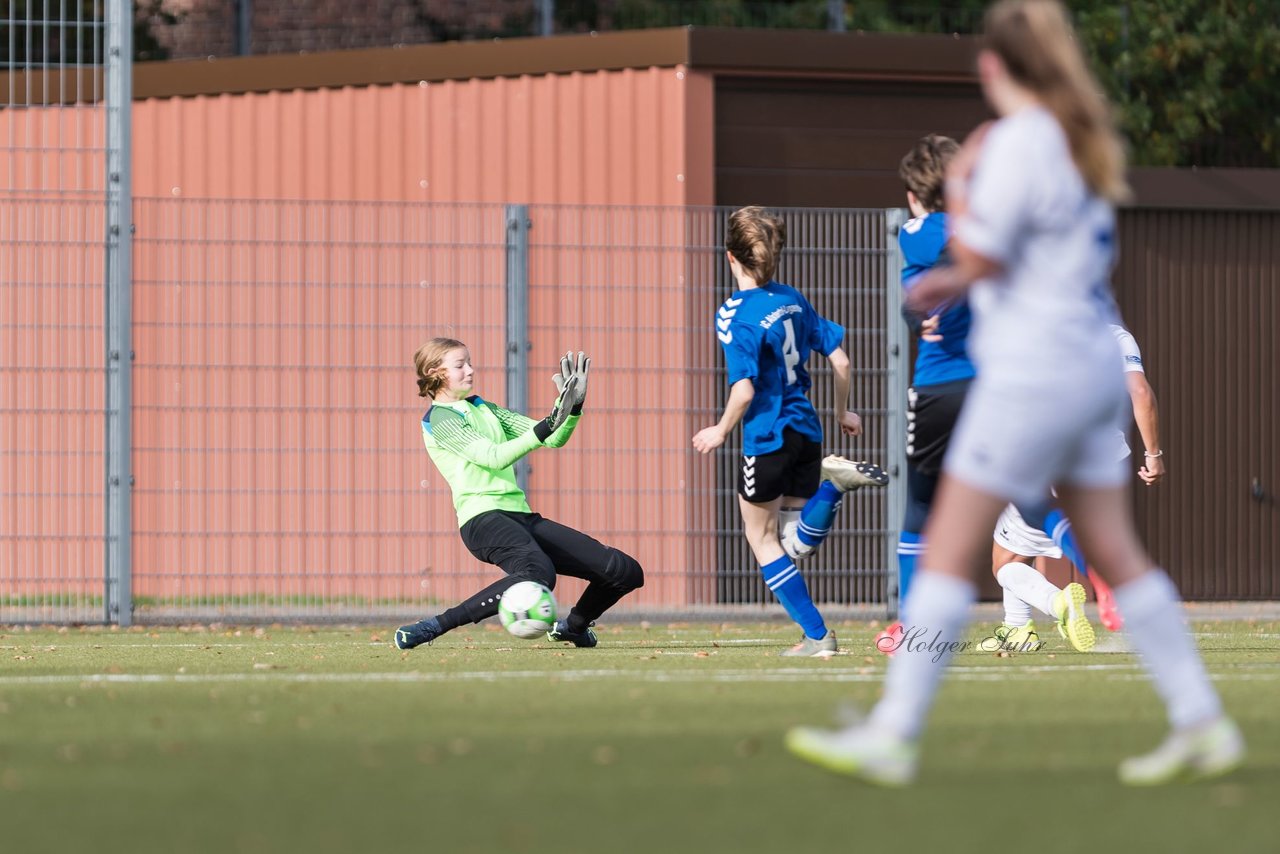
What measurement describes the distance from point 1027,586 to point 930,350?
1813mm

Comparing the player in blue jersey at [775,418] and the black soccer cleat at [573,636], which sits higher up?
the player in blue jersey at [775,418]

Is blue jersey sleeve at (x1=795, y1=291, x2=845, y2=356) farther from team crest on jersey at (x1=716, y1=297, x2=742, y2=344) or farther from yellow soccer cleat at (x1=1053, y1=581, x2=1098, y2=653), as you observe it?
yellow soccer cleat at (x1=1053, y1=581, x2=1098, y2=653)

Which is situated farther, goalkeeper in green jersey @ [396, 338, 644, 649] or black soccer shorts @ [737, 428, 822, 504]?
goalkeeper in green jersey @ [396, 338, 644, 649]

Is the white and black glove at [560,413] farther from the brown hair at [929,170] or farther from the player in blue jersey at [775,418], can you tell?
the brown hair at [929,170]

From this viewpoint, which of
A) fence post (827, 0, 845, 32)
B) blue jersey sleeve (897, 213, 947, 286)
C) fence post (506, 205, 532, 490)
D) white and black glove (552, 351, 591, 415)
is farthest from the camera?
fence post (827, 0, 845, 32)

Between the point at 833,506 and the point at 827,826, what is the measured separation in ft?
16.0

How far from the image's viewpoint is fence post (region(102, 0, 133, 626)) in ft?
40.1

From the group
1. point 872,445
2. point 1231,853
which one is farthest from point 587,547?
point 1231,853

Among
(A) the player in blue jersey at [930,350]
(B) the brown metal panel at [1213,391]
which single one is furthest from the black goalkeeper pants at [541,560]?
(B) the brown metal panel at [1213,391]

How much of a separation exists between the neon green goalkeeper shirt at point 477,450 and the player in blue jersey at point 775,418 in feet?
2.73

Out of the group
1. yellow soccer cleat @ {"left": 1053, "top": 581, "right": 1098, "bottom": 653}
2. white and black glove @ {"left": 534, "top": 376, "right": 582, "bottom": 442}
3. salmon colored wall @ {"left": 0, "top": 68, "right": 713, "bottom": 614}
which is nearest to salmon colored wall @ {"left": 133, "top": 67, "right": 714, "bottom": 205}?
salmon colored wall @ {"left": 0, "top": 68, "right": 713, "bottom": 614}

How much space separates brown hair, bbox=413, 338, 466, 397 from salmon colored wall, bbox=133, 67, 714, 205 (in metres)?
4.98

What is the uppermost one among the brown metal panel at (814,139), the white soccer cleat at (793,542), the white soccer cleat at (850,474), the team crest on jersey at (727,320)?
the brown metal panel at (814,139)

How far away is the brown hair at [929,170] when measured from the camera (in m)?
7.71
